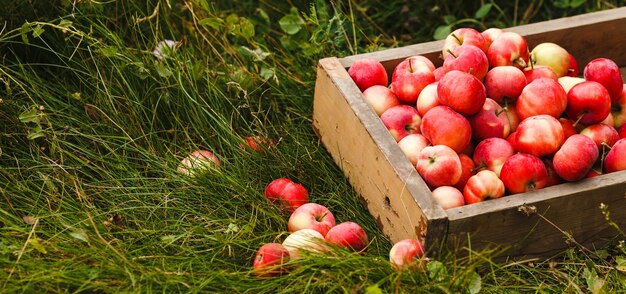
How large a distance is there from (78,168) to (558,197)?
5.07 ft

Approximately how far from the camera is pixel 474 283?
238 cm

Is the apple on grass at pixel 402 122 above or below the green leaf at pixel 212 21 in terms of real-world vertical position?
below

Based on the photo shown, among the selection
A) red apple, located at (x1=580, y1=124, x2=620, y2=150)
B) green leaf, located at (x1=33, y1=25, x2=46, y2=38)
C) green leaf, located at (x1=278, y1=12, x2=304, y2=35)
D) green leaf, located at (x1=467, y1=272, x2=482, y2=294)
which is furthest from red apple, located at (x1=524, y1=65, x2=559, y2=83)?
green leaf, located at (x1=33, y1=25, x2=46, y2=38)

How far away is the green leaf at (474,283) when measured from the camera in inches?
93.1

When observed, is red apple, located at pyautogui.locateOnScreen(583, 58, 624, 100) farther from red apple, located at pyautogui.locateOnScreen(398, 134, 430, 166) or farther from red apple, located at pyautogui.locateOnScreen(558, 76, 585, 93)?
red apple, located at pyautogui.locateOnScreen(398, 134, 430, 166)

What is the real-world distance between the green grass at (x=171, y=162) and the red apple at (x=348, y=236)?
8 cm

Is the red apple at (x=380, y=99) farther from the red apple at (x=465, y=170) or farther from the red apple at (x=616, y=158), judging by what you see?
the red apple at (x=616, y=158)

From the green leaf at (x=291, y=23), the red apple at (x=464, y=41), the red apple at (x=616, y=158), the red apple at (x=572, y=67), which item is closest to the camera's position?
the red apple at (x=616, y=158)

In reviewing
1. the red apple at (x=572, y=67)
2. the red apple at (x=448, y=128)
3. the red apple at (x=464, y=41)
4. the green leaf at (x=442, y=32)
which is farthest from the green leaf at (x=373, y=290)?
the green leaf at (x=442, y=32)

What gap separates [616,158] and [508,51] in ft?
1.71

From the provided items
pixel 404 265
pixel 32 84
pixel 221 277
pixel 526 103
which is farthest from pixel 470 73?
pixel 32 84

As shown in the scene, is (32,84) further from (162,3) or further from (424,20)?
(424,20)

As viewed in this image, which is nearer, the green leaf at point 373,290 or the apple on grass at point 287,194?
the green leaf at point 373,290

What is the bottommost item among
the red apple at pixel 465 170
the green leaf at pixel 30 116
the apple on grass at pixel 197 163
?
the apple on grass at pixel 197 163
